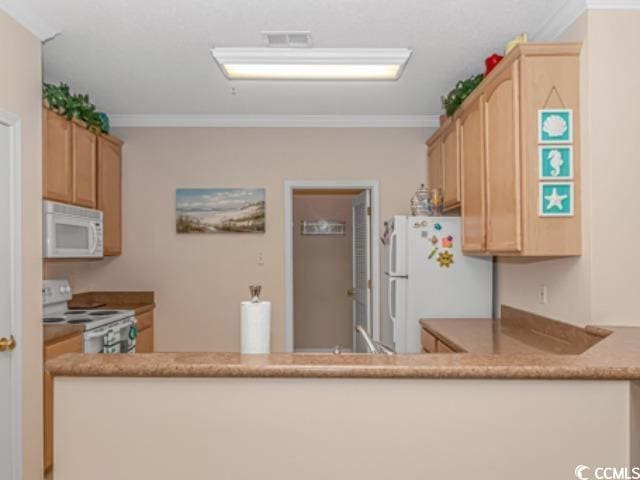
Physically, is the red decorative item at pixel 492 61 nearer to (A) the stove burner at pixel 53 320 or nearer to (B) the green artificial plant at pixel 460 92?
(B) the green artificial plant at pixel 460 92

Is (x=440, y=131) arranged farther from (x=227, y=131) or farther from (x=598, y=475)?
(x=598, y=475)

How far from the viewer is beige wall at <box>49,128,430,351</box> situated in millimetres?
4145

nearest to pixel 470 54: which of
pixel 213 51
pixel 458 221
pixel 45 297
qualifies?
pixel 458 221

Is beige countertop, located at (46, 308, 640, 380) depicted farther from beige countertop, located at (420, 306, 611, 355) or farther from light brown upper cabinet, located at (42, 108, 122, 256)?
light brown upper cabinet, located at (42, 108, 122, 256)

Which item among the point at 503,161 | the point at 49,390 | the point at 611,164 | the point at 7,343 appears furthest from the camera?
the point at 49,390

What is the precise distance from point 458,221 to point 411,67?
3.76 feet

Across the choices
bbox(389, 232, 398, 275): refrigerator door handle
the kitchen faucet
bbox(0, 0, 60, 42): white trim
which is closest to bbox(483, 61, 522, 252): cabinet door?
the kitchen faucet

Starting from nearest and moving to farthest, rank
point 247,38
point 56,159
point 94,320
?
point 247,38 < point 56,159 < point 94,320

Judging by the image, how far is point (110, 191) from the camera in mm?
3906

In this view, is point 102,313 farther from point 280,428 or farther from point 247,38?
point 280,428

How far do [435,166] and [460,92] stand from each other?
904 millimetres

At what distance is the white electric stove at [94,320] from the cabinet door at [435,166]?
2.60m

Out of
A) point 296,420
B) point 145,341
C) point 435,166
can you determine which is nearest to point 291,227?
point 435,166

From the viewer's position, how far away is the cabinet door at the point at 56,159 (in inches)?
113
